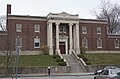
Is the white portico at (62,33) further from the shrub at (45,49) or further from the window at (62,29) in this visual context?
the shrub at (45,49)

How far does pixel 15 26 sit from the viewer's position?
64.2 m

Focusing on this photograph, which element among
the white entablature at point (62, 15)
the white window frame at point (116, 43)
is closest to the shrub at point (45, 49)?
the white entablature at point (62, 15)

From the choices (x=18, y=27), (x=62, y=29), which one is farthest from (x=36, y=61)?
(x=62, y=29)

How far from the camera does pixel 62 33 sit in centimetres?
Result: 6656

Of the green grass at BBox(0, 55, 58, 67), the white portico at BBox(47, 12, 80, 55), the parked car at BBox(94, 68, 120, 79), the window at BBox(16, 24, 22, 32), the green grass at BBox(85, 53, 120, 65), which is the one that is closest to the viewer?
the parked car at BBox(94, 68, 120, 79)

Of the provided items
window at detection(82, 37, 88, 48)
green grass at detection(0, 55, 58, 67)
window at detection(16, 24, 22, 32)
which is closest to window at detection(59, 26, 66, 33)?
window at detection(82, 37, 88, 48)

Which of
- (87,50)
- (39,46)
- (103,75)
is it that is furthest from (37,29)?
(103,75)

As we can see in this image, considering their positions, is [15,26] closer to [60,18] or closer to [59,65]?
[60,18]

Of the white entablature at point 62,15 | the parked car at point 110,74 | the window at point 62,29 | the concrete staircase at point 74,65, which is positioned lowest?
the concrete staircase at point 74,65

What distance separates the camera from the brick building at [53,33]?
64.0 m

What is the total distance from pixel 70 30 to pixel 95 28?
26.4ft

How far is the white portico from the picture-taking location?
210 feet

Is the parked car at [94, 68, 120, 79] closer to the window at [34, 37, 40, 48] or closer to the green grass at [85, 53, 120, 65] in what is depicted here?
the green grass at [85, 53, 120, 65]

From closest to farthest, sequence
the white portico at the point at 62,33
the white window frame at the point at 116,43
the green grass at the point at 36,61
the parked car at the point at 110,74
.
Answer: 1. the parked car at the point at 110,74
2. the green grass at the point at 36,61
3. the white portico at the point at 62,33
4. the white window frame at the point at 116,43
